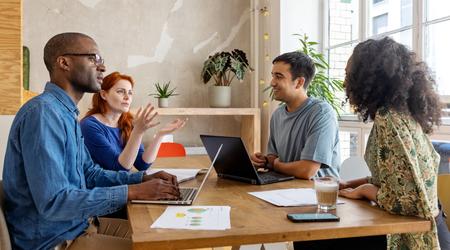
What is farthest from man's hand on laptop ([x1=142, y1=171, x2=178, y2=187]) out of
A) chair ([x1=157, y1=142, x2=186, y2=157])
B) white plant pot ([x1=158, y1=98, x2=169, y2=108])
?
white plant pot ([x1=158, y1=98, x2=169, y2=108])

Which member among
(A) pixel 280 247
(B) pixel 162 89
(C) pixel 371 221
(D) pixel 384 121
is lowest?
(A) pixel 280 247

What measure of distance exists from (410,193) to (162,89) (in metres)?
3.34

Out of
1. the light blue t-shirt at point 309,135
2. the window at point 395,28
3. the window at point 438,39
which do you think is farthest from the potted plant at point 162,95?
the window at point 438,39

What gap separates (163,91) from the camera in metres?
4.07

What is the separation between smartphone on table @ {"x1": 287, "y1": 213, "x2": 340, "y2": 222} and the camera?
1137 millimetres

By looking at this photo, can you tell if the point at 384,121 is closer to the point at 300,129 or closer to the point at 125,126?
the point at 300,129

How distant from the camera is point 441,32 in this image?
8.83ft

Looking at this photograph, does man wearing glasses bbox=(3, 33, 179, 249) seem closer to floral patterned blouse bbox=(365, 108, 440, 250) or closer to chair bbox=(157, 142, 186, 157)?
floral patterned blouse bbox=(365, 108, 440, 250)

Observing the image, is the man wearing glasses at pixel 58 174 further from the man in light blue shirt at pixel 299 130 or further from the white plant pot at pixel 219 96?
the white plant pot at pixel 219 96

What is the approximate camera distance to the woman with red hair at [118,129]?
196 centimetres

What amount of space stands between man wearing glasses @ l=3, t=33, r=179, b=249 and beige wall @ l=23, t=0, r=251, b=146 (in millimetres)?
2717

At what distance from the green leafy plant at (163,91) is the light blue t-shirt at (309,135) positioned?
1789 mm

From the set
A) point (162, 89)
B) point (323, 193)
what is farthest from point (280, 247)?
point (162, 89)

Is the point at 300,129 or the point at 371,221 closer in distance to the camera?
the point at 371,221
